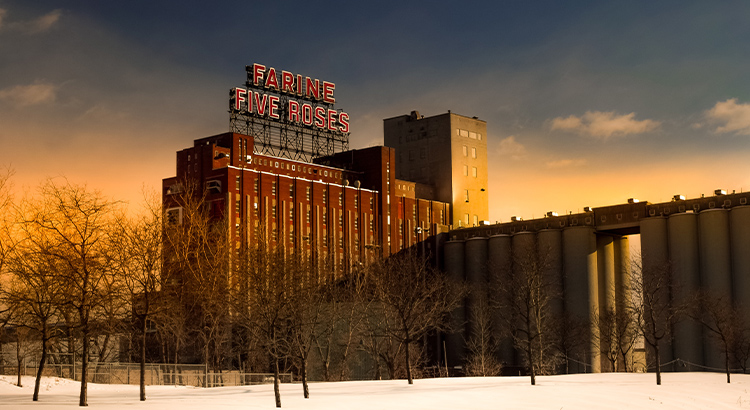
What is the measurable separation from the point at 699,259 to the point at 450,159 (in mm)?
73525

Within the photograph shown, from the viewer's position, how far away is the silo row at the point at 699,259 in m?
108

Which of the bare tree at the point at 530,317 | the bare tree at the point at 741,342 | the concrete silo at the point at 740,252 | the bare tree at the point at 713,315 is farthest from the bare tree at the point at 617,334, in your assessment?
the concrete silo at the point at 740,252

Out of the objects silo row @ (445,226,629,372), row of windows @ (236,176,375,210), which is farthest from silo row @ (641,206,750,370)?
row of windows @ (236,176,375,210)

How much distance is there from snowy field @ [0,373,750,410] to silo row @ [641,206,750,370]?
46154 mm

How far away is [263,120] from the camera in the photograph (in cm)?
14400

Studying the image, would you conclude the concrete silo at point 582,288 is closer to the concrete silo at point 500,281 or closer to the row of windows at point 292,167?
the concrete silo at point 500,281

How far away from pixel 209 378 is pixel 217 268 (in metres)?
23.7

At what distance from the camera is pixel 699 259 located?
378 feet

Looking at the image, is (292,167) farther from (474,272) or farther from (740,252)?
(740,252)

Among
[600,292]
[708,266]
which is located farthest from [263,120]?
[708,266]

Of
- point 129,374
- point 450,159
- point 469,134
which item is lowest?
A: point 129,374

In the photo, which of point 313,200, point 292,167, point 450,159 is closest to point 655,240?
point 313,200

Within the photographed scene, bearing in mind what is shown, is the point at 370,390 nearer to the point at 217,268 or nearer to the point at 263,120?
the point at 217,268

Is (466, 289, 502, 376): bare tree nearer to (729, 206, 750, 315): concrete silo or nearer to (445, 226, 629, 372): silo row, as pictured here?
(445, 226, 629, 372): silo row
